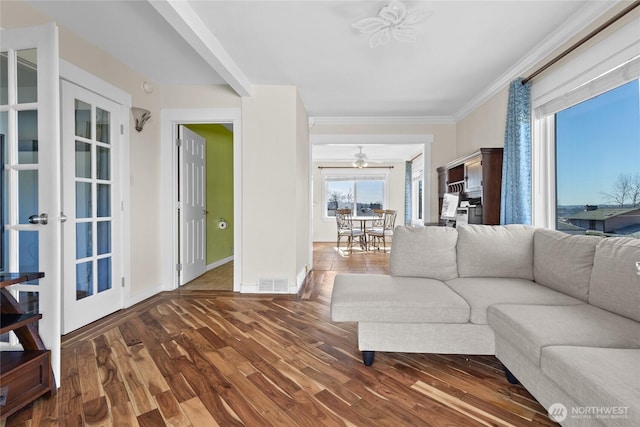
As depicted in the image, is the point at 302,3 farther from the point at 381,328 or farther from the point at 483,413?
A: the point at 483,413

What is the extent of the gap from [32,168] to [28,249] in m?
0.45

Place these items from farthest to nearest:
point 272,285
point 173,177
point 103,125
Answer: point 173,177, point 272,285, point 103,125

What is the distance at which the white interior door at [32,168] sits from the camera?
1.51 meters

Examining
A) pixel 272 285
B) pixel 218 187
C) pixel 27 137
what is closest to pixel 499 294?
pixel 272 285

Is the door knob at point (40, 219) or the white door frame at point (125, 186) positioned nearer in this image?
the door knob at point (40, 219)

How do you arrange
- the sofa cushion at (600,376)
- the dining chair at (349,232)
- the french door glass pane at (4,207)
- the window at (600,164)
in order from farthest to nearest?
the dining chair at (349,232), the window at (600,164), the french door glass pane at (4,207), the sofa cushion at (600,376)

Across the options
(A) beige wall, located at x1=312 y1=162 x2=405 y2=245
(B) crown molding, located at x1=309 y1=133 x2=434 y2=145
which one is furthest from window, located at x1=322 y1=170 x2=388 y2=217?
(B) crown molding, located at x1=309 y1=133 x2=434 y2=145

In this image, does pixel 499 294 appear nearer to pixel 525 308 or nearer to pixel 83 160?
pixel 525 308

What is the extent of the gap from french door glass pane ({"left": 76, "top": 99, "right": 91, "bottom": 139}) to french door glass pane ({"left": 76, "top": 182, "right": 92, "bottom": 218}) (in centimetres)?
42

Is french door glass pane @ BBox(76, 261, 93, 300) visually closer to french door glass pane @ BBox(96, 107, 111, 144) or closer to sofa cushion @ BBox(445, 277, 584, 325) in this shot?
french door glass pane @ BBox(96, 107, 111, 144)

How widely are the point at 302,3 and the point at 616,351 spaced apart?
8.16 feet

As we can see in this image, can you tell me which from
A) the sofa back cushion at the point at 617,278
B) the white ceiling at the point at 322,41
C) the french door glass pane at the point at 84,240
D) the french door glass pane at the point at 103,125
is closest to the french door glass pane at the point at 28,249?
the french door glass pane at the point at 84,240

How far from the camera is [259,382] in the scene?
1.64 metres

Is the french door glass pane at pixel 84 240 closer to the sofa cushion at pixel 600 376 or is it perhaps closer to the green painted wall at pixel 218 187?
the green painted wall at pixel 218 187
